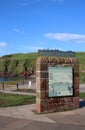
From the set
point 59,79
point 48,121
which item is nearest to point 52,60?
point 59,79

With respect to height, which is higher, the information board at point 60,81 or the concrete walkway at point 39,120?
the information board at point 60,81

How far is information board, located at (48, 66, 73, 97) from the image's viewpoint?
13500 millimetres

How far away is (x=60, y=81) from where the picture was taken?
1371 cm

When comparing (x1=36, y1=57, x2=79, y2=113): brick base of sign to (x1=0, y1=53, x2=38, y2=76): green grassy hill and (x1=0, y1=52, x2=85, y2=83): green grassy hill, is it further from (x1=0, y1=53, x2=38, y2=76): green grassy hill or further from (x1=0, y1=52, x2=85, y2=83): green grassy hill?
(x1=0, y1=53, x2=38, y2=76): green grassy hill

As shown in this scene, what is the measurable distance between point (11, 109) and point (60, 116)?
8.51 feet

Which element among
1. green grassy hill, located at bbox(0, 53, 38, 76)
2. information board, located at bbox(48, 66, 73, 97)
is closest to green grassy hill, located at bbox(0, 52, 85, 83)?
green grassy hill, located at bbox(0, 53, 38, 76)

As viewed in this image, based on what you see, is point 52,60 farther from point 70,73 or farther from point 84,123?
point 84,123

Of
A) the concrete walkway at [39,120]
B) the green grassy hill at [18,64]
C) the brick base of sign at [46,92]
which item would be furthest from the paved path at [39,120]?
the green grassy hill at [18,64]

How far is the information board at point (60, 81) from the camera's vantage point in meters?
13.5

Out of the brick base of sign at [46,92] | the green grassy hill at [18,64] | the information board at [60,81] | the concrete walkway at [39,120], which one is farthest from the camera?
the green grassy hill at [18,64]

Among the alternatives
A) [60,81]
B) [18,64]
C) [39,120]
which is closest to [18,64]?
[18,64]

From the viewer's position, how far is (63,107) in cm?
1383

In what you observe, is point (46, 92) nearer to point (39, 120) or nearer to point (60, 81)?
point (60, 81)

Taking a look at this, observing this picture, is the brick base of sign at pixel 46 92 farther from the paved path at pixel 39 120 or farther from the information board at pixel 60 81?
the paved path at pixel 39 120
